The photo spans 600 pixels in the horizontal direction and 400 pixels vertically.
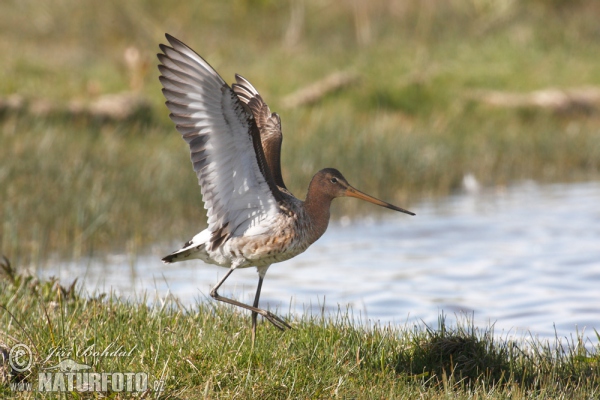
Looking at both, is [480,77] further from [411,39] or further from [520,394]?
[520,394]

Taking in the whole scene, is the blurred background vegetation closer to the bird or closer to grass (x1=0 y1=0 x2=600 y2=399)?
grass (x1=0 y1=0 x2=600 y2=399)

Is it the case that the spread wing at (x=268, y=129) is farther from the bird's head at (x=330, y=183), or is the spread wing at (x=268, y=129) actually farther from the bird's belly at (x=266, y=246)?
the bird's belly at (x=266, y=246)

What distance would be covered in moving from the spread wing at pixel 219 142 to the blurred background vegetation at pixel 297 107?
3.54 metres

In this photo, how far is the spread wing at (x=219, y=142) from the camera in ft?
16.0

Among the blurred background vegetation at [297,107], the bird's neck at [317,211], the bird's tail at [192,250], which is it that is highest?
the blurred background vegetation at [297,107]

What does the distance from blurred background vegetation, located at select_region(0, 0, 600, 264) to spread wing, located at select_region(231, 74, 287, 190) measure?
3.09m

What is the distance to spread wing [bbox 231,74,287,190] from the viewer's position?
5.92 m

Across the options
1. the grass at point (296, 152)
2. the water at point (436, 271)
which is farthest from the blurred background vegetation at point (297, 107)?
the water at point (436, 271)

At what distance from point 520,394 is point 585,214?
7244mm

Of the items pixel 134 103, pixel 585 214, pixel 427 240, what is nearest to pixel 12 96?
pixel 134 103

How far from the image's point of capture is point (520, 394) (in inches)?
169

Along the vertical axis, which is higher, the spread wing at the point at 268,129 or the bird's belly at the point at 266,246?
the spread wing at the point at 268,129

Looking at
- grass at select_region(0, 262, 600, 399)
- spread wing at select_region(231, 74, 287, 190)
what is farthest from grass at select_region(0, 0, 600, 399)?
spread wing at select_region(231, 74, 287, 190)

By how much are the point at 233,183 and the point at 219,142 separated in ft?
1.06
